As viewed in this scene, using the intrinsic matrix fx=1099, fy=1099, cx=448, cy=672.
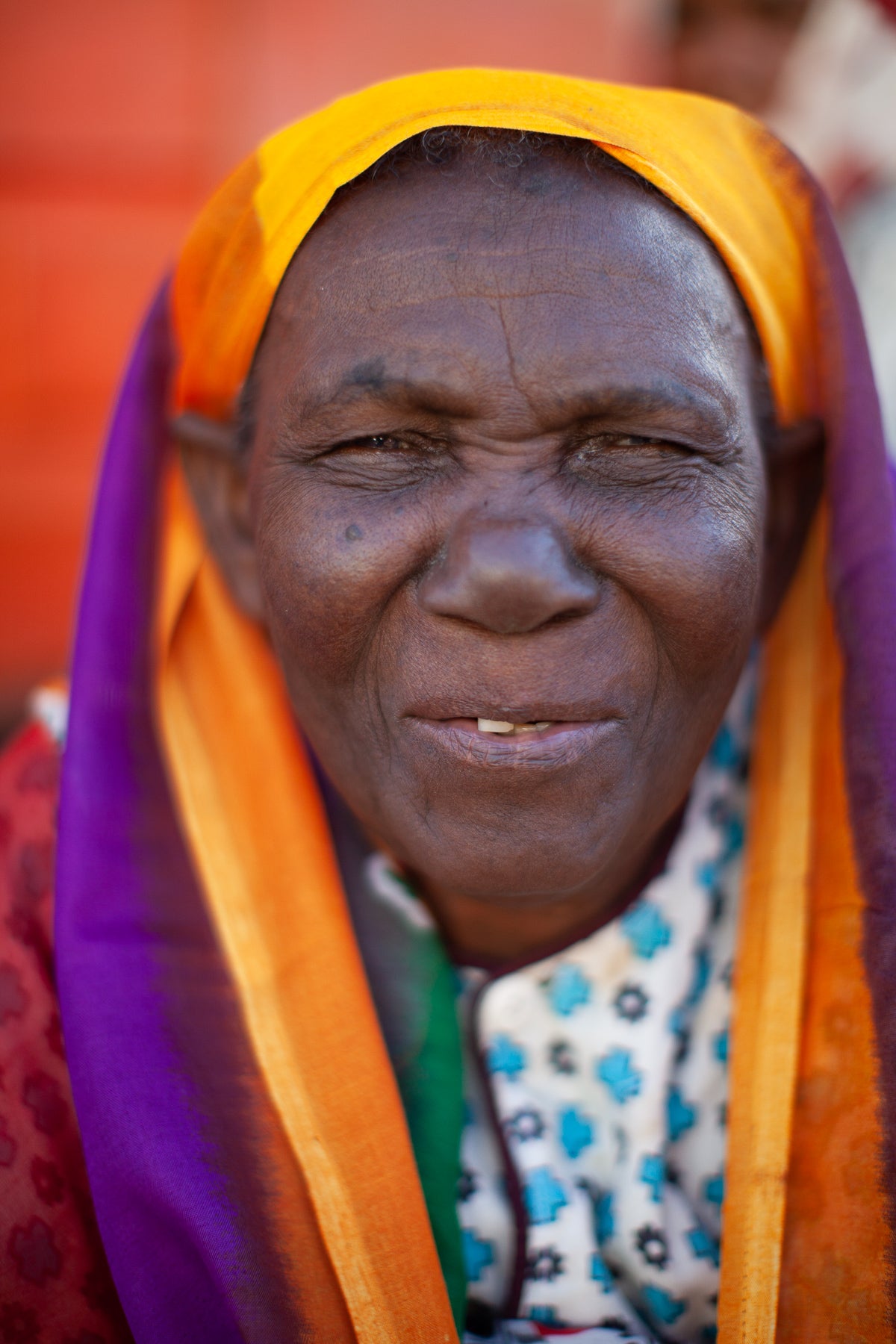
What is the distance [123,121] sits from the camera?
3.89 metres

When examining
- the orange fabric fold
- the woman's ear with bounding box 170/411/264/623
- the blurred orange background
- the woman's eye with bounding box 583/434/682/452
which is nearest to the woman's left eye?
the woman's eye with bounding box 583/434/682/452

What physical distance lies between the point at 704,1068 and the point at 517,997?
11.7 inches

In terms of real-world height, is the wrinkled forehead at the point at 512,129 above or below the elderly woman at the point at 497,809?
above

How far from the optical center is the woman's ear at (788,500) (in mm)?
1696

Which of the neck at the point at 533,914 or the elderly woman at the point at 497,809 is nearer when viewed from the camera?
the elderly woman at the point at 497,809

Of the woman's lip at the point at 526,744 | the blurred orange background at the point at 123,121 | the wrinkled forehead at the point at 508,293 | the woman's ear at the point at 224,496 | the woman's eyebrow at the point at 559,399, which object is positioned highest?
the blurred orange background at the point at 123,121

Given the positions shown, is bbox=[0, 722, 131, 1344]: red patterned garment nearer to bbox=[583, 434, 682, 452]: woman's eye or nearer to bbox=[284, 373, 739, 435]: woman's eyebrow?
bbox=[284, 373, 739, 435]: woman's eyebrow

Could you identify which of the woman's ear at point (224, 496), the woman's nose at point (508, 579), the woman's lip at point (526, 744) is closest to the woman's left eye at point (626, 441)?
the woman's nose at point (508, 579)

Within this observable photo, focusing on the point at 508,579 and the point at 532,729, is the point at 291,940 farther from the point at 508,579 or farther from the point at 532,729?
the point at 508,579

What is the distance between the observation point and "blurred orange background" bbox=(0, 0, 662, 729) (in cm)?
386

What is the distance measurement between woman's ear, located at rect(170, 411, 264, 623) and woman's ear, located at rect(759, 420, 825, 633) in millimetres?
812

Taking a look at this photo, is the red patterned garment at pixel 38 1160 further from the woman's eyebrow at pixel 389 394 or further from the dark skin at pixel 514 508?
the woman's eyebrow at pixel 389 394

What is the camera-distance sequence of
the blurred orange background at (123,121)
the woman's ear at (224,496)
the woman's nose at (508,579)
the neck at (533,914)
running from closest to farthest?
1. the woman's nose at (508,579)
2. the neck at (533,914)
3. the woman's ear at (224,496)
4. the blurred orange background at (123,121)

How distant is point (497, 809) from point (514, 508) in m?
Result: 0.39
